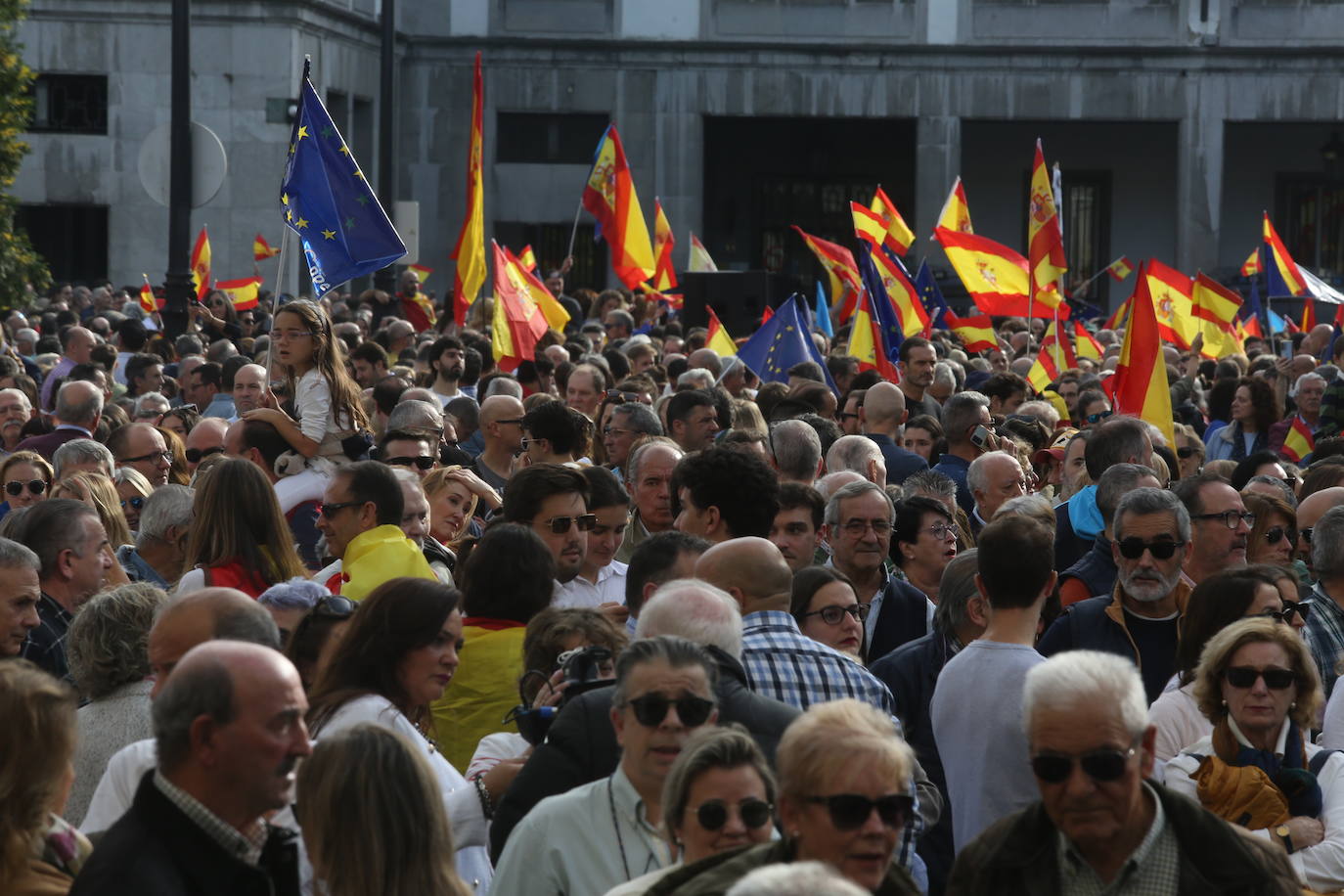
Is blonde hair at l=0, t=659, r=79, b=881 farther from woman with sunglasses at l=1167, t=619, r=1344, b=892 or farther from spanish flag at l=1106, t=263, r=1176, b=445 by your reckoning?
spanish flag at l=1106, t=263, r=1176, b=445

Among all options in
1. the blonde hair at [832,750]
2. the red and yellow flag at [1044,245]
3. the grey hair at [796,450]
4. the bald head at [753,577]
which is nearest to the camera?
the blonde hair at [832,750]

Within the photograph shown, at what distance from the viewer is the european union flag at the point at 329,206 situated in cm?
1251

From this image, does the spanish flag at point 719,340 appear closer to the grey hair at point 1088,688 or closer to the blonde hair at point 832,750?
the grey hair at point 1088,688

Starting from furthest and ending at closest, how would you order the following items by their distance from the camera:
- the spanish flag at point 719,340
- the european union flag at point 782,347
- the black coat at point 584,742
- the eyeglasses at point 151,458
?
the spanish flag at point 719,340, the european union flag at point 782,347, the eyeglasses at point 151,458, the black coat at point 584,742

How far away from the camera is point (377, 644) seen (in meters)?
5.12

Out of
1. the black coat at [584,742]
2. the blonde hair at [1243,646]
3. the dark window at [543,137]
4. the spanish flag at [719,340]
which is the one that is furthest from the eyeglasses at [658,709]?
the dark window at [543,137]

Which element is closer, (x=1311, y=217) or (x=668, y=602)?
(x=668, y=602)

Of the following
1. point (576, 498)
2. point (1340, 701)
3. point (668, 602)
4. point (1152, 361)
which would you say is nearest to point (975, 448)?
point (1152, 361)

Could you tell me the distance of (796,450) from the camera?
28.9ft

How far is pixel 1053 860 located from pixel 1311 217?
38.8m

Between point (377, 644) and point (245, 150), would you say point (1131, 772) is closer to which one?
point (377, 644)

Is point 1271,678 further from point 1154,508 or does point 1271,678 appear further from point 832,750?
point 832,750

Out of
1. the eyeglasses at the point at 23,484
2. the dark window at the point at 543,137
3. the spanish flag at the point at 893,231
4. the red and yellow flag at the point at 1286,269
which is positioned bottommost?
the eyeglasses at the point at 23,484

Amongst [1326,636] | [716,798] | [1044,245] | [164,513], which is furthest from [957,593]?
[1044,245]
